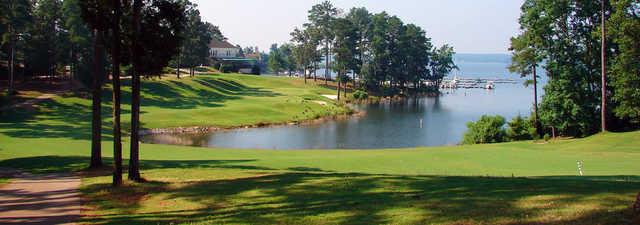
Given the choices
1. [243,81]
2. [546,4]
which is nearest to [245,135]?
[546,4]

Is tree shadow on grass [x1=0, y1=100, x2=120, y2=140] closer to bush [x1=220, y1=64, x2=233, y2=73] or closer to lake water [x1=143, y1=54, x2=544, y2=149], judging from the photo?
lake water [x1=143, y1=54, x2=544, y2=149]

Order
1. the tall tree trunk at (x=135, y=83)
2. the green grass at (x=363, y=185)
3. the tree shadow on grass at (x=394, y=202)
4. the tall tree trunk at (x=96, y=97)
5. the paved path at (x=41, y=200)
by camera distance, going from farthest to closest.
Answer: the tall tree trunk at (x=96, y=97) < the tall tree trunk at (x=135, y=83) < the paved path at (x=41, y=200) < the green grass at (x=363, y=185) < the tree shadow on grass at (x=394, y=202)

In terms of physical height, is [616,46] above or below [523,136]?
above

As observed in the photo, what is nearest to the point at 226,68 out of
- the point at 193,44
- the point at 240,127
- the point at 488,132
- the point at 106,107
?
the point at 193,44

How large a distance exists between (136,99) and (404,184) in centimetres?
867

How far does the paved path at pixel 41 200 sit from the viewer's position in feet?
45.2

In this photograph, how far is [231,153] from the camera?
3188 cm

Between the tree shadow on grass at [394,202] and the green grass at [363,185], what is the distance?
0.08ft

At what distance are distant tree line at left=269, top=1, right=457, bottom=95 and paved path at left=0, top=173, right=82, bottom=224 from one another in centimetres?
7726

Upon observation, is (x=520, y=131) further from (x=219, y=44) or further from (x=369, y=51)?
(x=219, y=44)

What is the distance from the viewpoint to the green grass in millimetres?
11453

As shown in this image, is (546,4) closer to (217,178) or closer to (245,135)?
(245,135)

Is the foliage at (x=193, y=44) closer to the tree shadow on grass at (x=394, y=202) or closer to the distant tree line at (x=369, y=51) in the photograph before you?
the distant tree line at (x=369, y=51)

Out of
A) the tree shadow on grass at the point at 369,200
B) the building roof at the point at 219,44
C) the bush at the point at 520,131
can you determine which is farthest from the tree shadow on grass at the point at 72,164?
the building roof at the point at 219,44
